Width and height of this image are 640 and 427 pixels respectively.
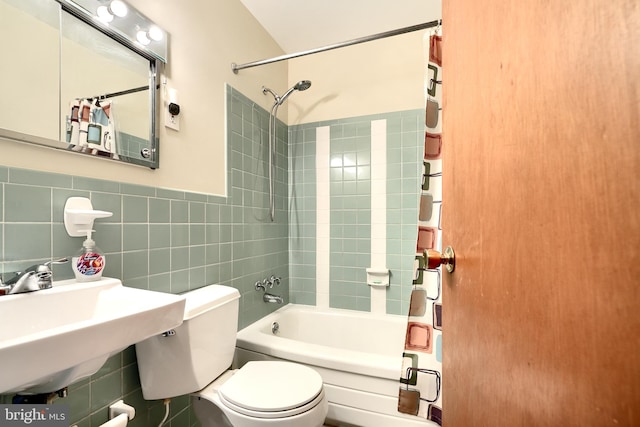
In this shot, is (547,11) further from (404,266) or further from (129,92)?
(404,266)

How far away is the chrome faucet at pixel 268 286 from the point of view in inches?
73.4

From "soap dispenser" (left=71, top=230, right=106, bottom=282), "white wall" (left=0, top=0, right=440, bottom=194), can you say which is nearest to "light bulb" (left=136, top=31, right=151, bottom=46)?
"white wall" (left=0, top=0, right=440, bottom=194)

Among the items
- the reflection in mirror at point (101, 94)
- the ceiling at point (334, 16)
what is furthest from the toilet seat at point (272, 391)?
the ceiling at point (334, 16)

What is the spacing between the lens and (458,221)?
23.7 inches

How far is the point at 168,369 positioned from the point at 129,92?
1.08 metres

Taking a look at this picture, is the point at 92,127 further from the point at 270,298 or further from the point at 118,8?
the point at 270,298

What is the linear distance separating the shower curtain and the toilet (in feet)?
2.11

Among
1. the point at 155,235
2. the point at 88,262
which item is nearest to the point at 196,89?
the point at 155,235

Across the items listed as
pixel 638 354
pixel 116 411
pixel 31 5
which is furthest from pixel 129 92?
pixel 638 354

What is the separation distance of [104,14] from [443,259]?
1.40 metres

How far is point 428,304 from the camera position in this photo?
109 centimetres

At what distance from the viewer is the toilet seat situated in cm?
97

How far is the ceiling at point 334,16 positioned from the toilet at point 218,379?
177 centimetres

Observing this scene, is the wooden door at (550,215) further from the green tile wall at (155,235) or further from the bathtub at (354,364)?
the green tile wall at (155,235)
